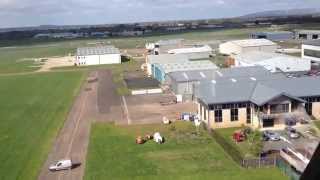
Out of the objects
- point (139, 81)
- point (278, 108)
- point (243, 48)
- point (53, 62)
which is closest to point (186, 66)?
point (139, 81)

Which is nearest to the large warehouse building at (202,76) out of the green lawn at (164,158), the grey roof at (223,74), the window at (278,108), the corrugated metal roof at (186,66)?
the grey roof at (223,74)

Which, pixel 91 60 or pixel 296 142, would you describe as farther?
pixel 91 60

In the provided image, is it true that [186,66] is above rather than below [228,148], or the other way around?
above

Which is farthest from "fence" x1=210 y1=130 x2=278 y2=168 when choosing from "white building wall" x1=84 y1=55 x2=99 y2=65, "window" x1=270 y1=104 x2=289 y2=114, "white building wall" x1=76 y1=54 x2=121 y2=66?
"white building wall" x1=84 y1=55 x2=99 y2=65

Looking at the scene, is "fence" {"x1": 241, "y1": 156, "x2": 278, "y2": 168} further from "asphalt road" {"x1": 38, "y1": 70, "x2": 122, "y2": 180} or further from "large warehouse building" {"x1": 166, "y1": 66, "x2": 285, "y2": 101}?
"large warehouse building" {"x1": 166, "y1": 66, "x2": 285, "y2": 101}

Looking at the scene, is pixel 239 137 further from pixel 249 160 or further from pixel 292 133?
pixel 249 160

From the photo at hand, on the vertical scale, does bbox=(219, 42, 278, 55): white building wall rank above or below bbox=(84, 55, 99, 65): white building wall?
above

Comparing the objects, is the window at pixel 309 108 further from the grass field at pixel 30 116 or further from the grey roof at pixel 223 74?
the grass field at pixel 30 116
